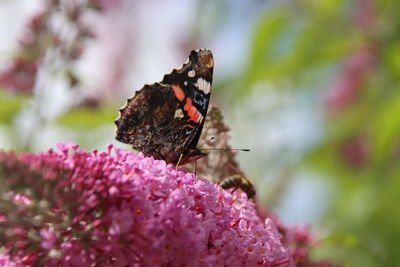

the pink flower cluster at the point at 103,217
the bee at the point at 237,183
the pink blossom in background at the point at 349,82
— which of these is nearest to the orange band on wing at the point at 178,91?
the bee at the point at 237,183

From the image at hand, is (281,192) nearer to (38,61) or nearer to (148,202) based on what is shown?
(38,61)

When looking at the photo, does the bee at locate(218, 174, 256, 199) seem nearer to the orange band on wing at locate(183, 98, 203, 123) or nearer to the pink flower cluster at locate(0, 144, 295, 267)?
the orange band on wing at locate(183, 98, 203, 123)

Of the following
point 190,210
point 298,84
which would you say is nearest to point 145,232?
point 190,210

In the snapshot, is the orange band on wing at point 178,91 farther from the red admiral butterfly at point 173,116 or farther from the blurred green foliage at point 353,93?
the blurred green foliage at point 353,93

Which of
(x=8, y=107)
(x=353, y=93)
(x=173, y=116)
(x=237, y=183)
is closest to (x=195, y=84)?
(x=173, y=116)

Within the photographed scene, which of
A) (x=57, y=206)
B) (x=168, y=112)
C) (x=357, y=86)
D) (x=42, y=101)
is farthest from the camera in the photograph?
(x=357, y=86)
